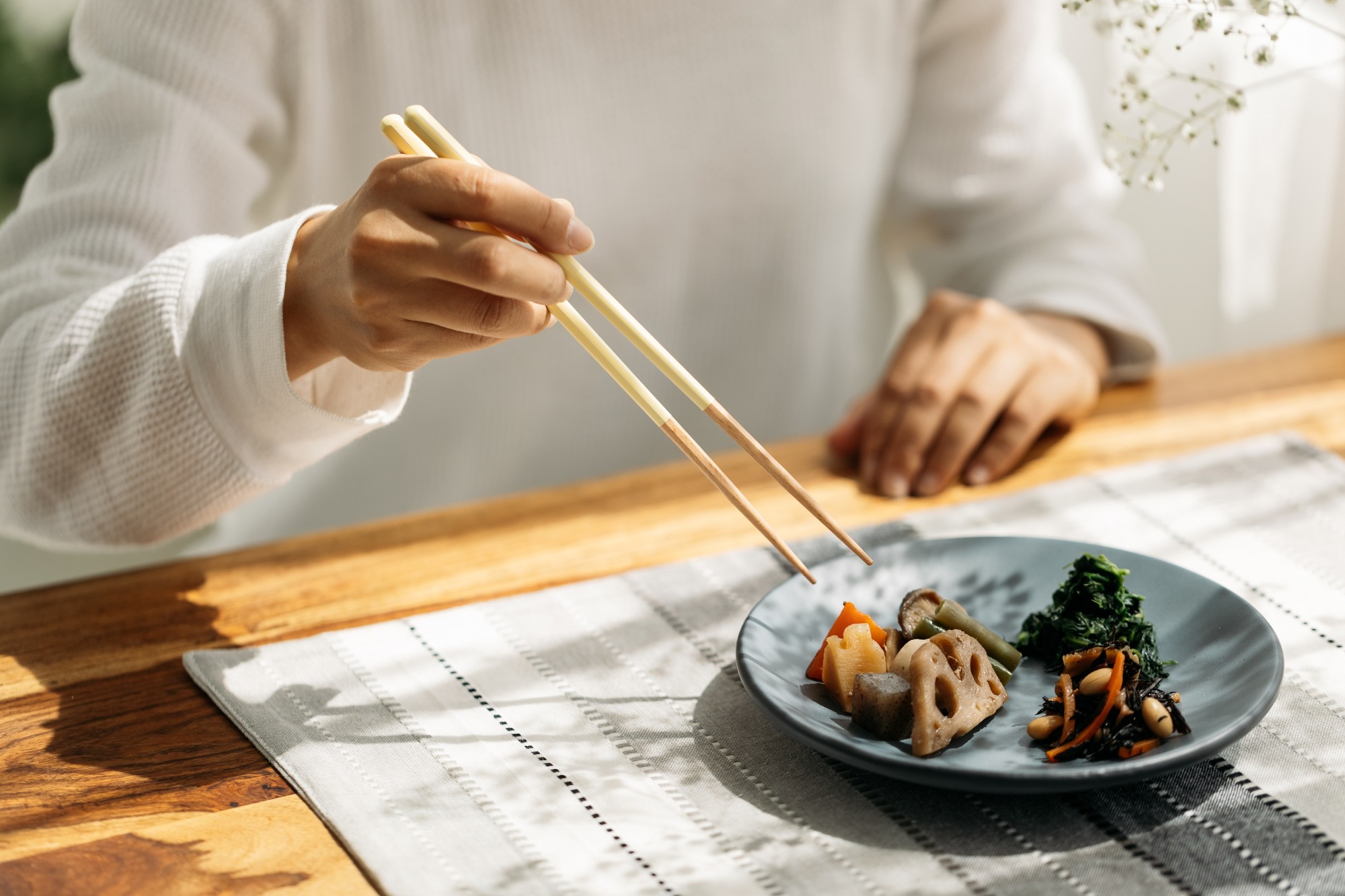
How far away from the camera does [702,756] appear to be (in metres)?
0.71

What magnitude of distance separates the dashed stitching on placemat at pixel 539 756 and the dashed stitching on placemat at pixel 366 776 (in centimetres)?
8

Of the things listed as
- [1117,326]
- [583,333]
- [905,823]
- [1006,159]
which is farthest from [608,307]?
[1006,159]

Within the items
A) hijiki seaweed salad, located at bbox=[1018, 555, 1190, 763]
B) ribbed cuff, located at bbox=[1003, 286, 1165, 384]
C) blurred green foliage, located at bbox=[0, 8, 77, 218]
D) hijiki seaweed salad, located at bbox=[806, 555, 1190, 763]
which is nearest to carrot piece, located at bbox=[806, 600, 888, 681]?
hijiki seaweed salad, located at bbox=[806, 555, 1190, 763]

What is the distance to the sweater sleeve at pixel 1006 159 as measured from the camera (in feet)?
4.97

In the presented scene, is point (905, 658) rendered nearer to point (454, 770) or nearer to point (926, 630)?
point (926, 630)

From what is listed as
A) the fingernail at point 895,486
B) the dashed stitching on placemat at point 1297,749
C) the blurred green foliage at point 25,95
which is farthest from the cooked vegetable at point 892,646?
the blurred green foliage at point 25,95

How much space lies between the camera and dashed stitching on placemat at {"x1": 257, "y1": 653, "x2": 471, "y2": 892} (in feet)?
2.01

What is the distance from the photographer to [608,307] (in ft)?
2.49

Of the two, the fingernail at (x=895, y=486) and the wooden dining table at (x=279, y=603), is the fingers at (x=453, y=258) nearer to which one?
the wooden dining table at (x=279, y=603)

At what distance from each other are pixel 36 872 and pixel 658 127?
1.06 metres

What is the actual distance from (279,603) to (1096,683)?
2.00ft

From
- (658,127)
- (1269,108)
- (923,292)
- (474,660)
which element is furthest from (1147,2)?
(1269,108)

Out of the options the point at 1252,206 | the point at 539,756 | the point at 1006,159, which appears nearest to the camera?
the point at 539,756

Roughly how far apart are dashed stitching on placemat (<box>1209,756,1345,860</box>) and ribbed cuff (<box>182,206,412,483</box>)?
61 centimetres
